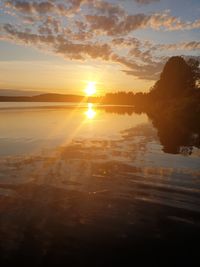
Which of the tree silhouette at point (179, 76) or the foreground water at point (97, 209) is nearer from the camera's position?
the foreground water at point (97, 209)

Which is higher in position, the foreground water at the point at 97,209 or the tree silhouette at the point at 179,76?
the tree silhouette at the point at 179,76

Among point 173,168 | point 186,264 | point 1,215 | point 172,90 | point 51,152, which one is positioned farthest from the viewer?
point 172,90

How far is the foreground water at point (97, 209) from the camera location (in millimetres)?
9086

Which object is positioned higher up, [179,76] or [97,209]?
[179,76]

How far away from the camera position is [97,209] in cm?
1234

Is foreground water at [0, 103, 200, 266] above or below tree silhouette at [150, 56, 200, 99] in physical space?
below

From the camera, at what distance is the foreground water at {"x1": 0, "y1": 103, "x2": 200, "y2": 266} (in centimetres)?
909

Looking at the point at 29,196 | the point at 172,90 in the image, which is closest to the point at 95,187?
the point at 29,196

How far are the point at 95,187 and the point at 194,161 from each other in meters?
9.43

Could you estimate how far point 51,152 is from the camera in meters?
23.9

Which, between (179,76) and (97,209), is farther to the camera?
(179,76)

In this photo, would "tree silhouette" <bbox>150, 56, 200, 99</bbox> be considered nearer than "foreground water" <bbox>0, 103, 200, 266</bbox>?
No

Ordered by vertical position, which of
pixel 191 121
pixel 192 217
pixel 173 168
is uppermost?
pixel 191 121

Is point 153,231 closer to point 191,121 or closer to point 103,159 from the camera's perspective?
point 103,159
